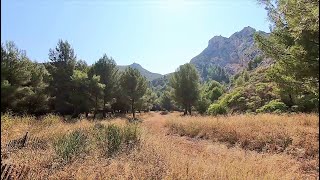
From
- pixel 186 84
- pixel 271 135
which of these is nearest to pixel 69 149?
pixel 271 135

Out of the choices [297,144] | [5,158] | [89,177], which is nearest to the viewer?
[89,177]

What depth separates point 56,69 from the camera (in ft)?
127

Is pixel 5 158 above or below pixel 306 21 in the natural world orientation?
below

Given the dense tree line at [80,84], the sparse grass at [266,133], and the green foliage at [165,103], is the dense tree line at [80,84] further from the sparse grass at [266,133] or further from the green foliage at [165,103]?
the green foliage at [165,103]

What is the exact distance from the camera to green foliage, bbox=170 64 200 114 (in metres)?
42.8

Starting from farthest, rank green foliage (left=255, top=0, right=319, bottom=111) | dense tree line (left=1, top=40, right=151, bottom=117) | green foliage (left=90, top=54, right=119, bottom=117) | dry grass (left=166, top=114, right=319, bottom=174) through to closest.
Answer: green foliage (left=90, top=54, right=119, bottom=117), dense tree line (left=1, top=40, right=151, bottom=117), dry grass (left=166, top=114, right=319, bottom=174), green foliage (left=255, top=0, right=319, bottom=111)

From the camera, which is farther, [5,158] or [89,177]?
[5,158]

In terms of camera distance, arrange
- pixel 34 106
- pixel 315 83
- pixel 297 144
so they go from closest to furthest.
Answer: pixel 315 83 < pixel 297 144 < pixel 34 106

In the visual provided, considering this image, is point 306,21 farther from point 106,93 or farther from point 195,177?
point 106,93

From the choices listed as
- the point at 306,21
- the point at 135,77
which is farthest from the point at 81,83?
the point at 306,21

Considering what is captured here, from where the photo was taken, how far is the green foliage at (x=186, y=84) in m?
42.8

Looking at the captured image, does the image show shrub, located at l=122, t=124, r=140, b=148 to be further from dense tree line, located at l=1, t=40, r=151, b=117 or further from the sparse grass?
dense tree line, located at l=1, t=40, r=151, b=117

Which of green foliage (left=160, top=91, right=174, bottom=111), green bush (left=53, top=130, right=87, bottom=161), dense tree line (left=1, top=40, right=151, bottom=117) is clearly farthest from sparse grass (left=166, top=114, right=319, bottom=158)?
green foliage (left=160, top=91, right=174, bottom=111)

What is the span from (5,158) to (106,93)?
3242cm
